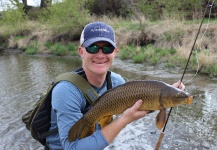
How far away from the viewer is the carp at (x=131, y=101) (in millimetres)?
2092

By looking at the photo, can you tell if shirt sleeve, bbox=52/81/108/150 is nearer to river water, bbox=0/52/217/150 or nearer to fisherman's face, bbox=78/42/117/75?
fisherman's face, bbox=78/42/117/75

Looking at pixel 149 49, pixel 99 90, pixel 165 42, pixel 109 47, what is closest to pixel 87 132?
pixel 99 90

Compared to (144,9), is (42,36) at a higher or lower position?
lower

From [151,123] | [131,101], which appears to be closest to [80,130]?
[131,101]

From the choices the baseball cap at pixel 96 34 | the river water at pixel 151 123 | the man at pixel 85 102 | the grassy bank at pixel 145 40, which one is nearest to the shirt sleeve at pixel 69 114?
the man at pixel 85 102

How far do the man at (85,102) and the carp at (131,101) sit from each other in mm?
62

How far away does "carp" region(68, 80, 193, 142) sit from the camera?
6.86 ft

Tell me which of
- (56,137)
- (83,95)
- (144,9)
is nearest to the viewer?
(83,95)

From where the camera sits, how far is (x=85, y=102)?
2447 mm

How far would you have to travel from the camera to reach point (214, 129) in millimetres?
5906

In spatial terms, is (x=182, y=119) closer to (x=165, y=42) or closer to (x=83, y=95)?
(x=83, y=95)

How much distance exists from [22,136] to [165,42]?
11.9 metres

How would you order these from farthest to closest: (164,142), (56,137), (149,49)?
(149,49) < (164,142) < (56,137)

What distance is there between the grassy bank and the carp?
7281 mm
